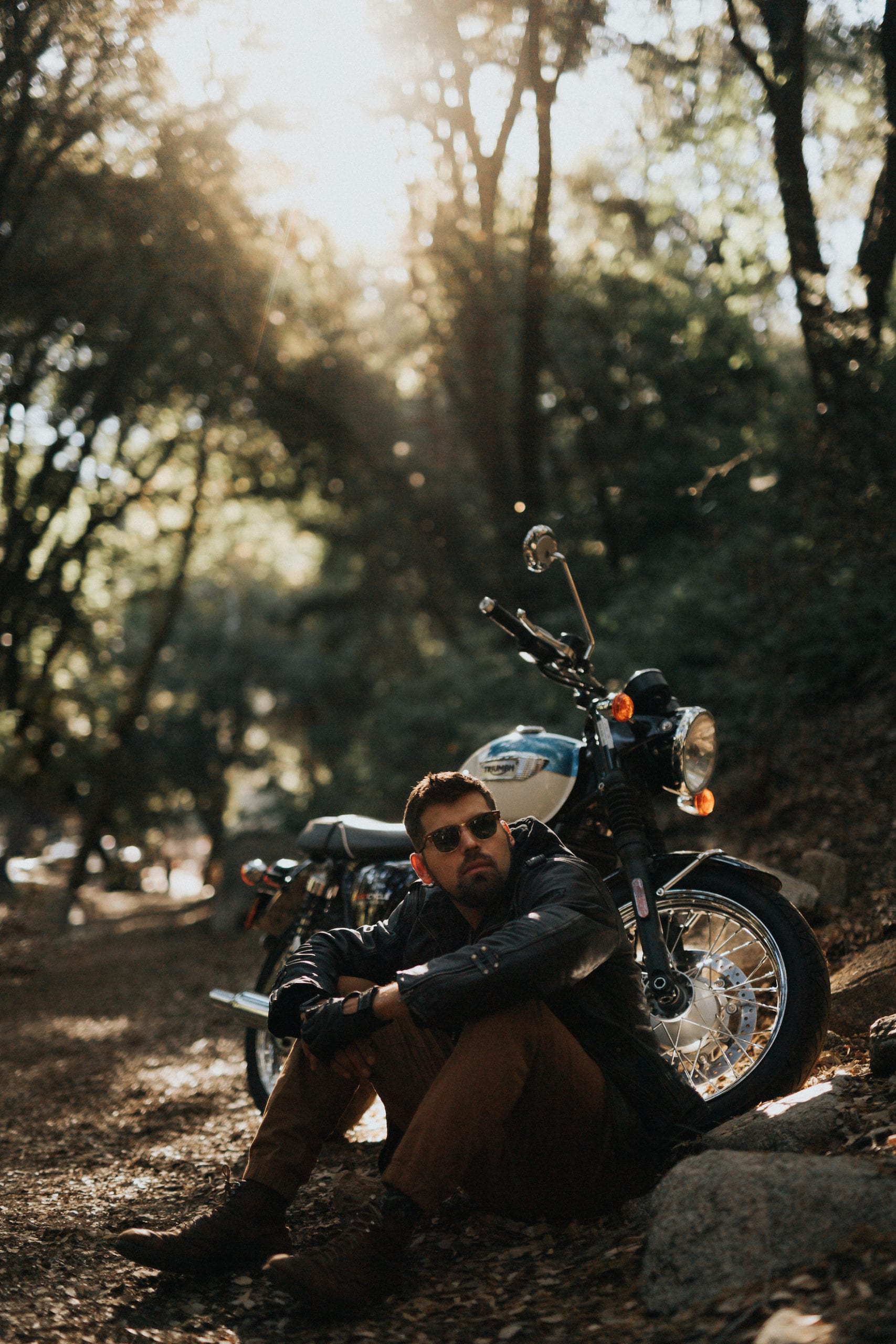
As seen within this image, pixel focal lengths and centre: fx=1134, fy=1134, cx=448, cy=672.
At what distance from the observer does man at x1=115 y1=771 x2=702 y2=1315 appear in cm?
275

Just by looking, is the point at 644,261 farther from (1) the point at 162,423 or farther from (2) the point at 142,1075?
(2) the point at 142,1075

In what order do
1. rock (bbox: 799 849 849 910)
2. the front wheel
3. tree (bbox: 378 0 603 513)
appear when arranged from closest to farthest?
the front wheel
rock (bbox: 799 849 849 910)
tree (bbox: 378 0 603 513)

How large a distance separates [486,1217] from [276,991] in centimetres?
91

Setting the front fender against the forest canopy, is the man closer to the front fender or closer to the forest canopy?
the front fender

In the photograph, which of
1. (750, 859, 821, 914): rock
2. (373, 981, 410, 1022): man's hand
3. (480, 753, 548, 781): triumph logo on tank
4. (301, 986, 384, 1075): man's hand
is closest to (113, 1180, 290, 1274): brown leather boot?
(301, 986, 384, 1075): man's hand

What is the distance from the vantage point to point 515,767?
400 cm

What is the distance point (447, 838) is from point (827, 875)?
127 inches

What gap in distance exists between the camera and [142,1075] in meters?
6.21

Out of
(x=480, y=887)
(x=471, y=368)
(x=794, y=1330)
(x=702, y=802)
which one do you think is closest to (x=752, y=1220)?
(x=794, y=1330)

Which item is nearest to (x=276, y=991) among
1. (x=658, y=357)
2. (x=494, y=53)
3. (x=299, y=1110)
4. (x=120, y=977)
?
(x=299, y=1110)

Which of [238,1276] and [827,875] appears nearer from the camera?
[238,1276]

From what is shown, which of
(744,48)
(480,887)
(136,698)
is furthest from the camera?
(136,698)

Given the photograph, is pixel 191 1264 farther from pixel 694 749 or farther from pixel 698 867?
pixel 694 749

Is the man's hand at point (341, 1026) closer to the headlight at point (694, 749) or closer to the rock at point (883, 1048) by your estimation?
the headlight at point (694, 749)
